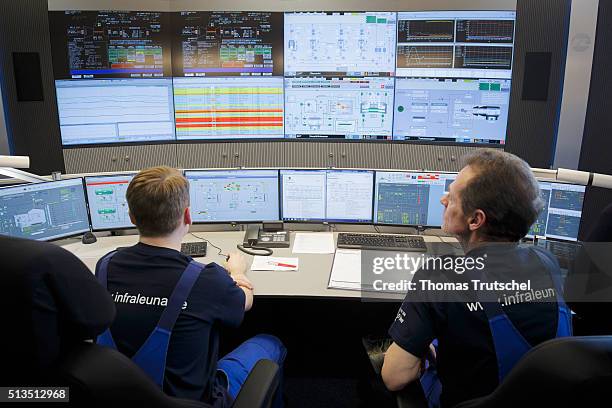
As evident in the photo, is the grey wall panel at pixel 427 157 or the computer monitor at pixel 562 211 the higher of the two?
the grey wall panel at pixel 427 157

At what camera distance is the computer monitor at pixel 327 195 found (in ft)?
8.17

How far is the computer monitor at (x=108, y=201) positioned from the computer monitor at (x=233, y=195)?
331mm

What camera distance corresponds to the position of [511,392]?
0.97 metres

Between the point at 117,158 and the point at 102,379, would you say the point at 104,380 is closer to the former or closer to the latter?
the point at 102,379

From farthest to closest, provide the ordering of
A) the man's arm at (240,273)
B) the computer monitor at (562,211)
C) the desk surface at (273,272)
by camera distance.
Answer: the computer monitor at (562,211) < the desk surface at (273,272) < the man's arm at (240,273)

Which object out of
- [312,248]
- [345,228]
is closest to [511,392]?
[312,248]

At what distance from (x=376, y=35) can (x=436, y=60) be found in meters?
0.32

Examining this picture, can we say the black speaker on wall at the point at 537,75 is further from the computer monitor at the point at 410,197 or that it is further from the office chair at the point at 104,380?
the office chair at the point at 104,380

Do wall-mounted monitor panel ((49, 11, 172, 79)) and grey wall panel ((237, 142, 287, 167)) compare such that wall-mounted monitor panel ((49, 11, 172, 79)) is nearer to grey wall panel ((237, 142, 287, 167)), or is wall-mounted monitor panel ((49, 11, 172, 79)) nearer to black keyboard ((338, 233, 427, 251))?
grey wall panel ((237, 142, 287, 167))

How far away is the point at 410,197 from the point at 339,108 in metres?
0.58

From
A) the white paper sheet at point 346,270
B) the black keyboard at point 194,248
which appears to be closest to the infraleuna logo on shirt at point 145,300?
the white paper sheet at point 346,270

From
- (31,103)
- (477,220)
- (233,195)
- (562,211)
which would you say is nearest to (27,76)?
(31,103)

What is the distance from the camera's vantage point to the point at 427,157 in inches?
98.4

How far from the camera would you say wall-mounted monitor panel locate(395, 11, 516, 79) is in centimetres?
231
